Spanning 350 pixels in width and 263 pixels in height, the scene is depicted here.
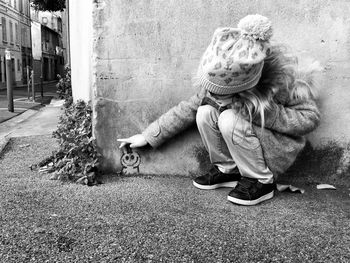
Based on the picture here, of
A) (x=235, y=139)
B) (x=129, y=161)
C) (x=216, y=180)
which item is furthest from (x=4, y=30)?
(x=235, y=139)

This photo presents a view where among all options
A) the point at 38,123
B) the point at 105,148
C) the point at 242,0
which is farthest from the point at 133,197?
the point at 38,123

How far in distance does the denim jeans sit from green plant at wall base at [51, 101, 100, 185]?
0.83 meters

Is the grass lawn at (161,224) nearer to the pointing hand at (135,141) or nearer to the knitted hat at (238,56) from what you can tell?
the pointing hand at (135,141)

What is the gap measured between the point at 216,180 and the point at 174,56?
0.89 metres

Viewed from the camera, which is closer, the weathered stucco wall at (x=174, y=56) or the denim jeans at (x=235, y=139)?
the denim jeans at (x=235, y=139)

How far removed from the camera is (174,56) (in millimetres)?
2783

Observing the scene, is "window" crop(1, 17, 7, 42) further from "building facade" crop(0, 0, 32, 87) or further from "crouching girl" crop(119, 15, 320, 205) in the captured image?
"crouching girl" crop(119, 15, 320, 205)

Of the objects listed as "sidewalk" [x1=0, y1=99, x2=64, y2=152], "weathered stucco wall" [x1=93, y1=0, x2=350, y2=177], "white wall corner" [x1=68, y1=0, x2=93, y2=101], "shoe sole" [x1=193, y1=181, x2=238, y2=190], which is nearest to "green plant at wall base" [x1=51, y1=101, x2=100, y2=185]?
"weathered stucco wall" [x1=93, y1=0, x2=350, y2=177]

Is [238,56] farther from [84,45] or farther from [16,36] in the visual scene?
[16,36]

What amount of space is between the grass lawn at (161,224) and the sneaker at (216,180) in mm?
67

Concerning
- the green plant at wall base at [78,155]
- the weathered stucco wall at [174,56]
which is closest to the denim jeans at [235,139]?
the weathered stucco wall at [174,56]

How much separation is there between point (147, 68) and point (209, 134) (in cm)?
67

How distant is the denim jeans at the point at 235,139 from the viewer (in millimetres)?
2359

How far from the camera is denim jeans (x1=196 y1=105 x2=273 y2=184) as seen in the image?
7.74 feet
